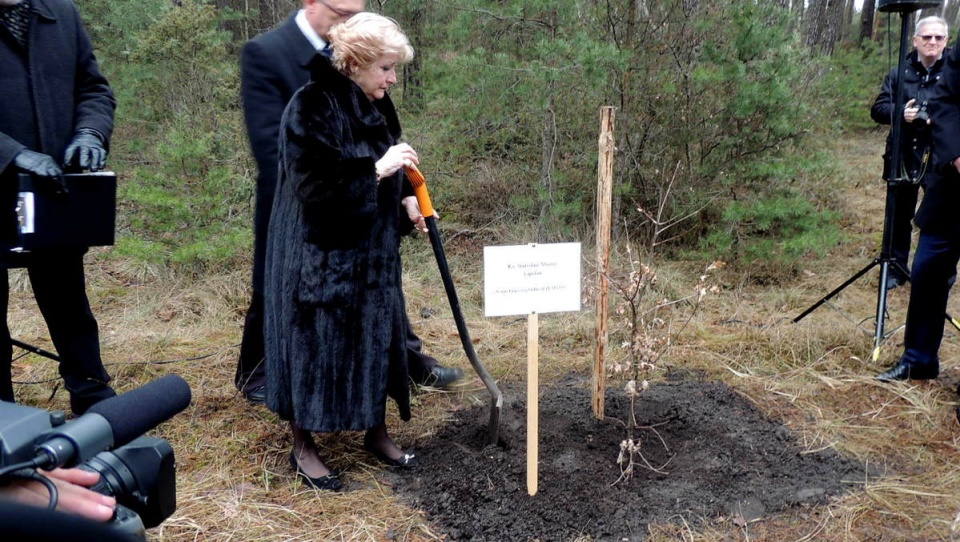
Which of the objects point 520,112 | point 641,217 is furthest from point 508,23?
point 641,217

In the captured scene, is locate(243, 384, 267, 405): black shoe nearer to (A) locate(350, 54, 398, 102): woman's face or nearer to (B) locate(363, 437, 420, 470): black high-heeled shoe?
(B) locate(363, 437, 420, 470): black high-heeled shoe

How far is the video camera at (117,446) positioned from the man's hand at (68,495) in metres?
0.02

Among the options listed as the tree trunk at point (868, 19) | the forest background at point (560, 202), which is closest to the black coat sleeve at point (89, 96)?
the forest background at point (560, 202)

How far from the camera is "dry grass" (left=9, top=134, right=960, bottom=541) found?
2.61 meters

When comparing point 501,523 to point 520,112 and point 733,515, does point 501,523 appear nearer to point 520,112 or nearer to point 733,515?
point 733,515

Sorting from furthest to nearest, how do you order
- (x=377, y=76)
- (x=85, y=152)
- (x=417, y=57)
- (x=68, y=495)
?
(x=417, y=57), (x=85, y=152), (x=377, y=76), (x=68, y=495)

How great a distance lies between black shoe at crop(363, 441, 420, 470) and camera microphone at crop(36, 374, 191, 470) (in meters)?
1.87

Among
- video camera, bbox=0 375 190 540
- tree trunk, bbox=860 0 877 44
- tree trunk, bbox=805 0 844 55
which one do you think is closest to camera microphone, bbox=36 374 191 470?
video camera, bbox=0 375 190 540

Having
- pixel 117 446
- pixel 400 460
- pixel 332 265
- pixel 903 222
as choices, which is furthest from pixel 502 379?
pixel 903 222

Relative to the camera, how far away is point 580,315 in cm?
487

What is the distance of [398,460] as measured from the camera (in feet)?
9.81

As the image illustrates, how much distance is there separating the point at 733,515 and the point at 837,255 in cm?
438

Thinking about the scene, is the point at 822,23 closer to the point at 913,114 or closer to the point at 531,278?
the point at 913,114

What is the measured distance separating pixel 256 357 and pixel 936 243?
342 centimetres
